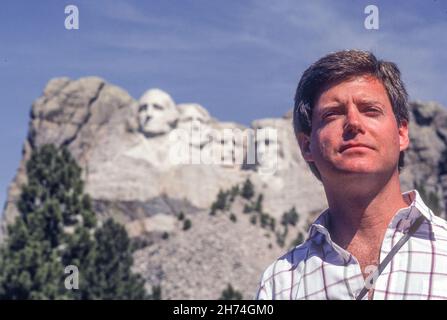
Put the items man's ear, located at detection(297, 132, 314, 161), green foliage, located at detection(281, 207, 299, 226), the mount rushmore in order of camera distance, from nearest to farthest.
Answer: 1. man's ear, located at detection(297, 132, 314, 161)
2. the mount rushmore
3. green foliage, located at detection(281, 207, 299, 226)

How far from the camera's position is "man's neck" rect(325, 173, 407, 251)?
3.78 m

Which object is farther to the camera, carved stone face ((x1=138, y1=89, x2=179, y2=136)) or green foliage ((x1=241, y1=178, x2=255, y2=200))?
carved stone face ((x1=138, y1=89, x2=179, y2=136))

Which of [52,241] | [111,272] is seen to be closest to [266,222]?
[111,272]

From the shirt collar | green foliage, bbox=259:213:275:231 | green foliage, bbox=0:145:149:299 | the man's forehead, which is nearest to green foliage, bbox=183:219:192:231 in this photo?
green foliage, bbox=259:213:275:231

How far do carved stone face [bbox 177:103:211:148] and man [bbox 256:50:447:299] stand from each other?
277 ft

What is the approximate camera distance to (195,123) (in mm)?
92062

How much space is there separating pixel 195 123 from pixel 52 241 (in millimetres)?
52161

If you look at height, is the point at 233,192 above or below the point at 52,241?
above

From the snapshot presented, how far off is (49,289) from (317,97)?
33104 mm

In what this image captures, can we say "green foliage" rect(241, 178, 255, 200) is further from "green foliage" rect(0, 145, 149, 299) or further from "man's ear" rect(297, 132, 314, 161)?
"man's ear" rect(297, 132, 314, 161)

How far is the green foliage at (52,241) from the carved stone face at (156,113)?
139ft

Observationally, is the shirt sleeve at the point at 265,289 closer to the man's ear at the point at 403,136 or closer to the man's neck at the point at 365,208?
the man's neck at the point at 365,208

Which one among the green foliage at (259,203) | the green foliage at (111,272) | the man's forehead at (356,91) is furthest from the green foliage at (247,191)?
the man's forehead at (356,91)

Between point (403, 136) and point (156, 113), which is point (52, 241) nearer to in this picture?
point (403, 136)
